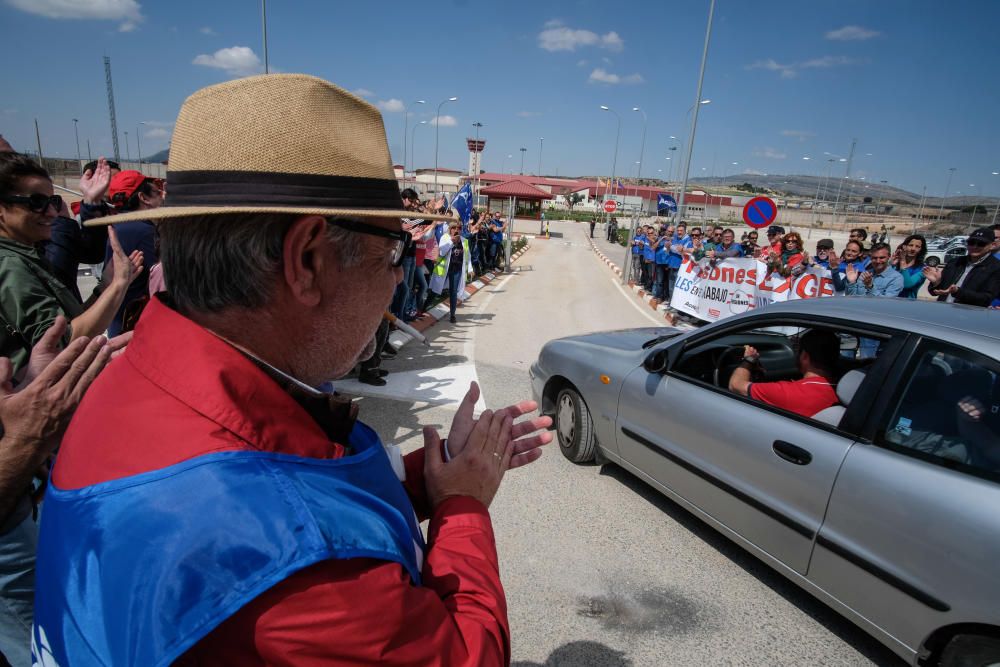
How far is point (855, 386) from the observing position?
2629 mm

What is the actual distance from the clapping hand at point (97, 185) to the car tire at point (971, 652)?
4.91m

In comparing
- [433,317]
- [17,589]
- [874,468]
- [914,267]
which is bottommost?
[433,317]

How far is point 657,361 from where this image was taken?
3.47m

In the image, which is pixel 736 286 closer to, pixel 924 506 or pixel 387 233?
pixel 924 506

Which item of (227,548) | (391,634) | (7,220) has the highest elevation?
(7,220)

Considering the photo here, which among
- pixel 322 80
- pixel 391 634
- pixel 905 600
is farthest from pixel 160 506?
pixel 905 600

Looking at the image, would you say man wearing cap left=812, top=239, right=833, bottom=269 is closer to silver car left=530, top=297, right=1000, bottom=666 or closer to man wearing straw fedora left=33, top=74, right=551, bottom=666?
silver car left=530, top=297, right=1000, bottom=666

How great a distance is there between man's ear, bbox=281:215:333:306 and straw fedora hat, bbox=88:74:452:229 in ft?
0.10

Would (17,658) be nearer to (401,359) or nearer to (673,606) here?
(673,606)

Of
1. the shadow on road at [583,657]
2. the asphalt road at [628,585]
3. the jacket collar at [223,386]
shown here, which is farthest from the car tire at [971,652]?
the jacket collar at [223,386]

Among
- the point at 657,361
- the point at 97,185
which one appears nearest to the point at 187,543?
the point at 657,361

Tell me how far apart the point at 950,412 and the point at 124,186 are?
5113mm

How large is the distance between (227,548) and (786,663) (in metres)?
2.76

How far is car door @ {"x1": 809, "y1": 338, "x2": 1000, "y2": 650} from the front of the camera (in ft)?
6.49
